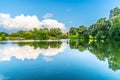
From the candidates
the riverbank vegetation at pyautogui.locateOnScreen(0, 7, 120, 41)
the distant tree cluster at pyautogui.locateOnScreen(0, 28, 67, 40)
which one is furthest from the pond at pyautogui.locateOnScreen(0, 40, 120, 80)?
the distant tree cluster at pyautogui.locateOnScreen(0, 28, 67, 40)

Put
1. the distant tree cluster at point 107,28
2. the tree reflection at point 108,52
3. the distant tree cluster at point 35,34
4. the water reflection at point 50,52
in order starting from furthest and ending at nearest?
the distant tree cluster at point 35,34
the distant tree cluster at point 107,28
the water reflection at point 50,52
the tree reflection at point 108,52

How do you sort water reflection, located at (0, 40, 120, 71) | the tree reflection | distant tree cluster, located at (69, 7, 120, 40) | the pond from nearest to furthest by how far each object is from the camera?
the pond → the tree reflection → water reflection, located at (0, 40, 120, 71) → distant tree cluster, located at (69, 7, 120, 40)

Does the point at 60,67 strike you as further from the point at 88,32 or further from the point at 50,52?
the point at 88,32

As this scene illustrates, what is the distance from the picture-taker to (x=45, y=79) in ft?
20.7

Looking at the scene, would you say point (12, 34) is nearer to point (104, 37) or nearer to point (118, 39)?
point (104, 37)

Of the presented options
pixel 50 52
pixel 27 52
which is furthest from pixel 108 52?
pixel 27 52

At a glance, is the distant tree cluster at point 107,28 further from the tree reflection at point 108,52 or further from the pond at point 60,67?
the pond at point 60,67

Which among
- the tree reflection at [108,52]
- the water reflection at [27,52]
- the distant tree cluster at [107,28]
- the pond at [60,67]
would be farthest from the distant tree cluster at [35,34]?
the pond at [60,67]

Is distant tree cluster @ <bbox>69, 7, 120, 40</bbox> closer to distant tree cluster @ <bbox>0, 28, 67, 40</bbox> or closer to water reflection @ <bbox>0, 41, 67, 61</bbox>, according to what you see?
distant tree cluster @ <bbox>0, 28, 67, 40</bbox>

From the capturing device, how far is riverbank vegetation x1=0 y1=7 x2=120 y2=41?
33.1m

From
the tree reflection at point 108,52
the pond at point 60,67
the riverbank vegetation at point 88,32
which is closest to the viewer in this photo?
the pond at point 60,67

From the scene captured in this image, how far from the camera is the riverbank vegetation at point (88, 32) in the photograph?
33.1 m

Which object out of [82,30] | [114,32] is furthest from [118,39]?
[82,30]

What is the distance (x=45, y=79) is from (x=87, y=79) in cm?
134
